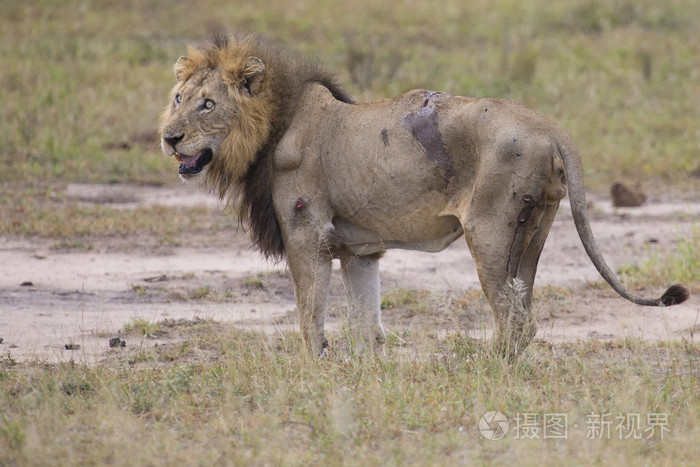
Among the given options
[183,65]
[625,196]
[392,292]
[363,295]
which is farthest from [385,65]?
[363,295]

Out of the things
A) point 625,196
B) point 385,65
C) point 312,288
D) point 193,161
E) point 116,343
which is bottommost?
point 625,196

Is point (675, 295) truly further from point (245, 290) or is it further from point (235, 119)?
point (245, 290)

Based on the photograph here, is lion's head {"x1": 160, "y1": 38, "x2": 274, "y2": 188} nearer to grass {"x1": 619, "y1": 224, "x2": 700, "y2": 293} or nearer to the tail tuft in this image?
the tail tuft

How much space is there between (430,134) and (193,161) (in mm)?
1334

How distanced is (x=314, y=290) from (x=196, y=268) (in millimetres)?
2946

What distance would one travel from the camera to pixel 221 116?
5305mm

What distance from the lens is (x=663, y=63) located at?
15.7 m

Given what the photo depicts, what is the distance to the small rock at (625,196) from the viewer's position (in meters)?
10.1

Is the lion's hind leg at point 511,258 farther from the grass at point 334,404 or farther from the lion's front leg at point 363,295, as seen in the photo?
the lion's front leg at point 363,295

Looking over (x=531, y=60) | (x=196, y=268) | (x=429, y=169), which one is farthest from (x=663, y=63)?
(x=429, y=169)

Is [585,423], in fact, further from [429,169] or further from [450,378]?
[429,169]

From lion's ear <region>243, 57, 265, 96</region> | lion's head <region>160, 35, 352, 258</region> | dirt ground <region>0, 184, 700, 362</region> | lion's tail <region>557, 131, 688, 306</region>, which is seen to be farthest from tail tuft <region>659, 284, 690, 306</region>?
lion's ear <region>243, 57, 265, 96</region>

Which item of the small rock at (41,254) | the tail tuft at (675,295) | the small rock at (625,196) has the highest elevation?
the tail tuft at (675,295)

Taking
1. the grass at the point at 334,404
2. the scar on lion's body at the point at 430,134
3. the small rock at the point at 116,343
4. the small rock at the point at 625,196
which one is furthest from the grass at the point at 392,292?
the scar on lion's body at the point at 430,134
